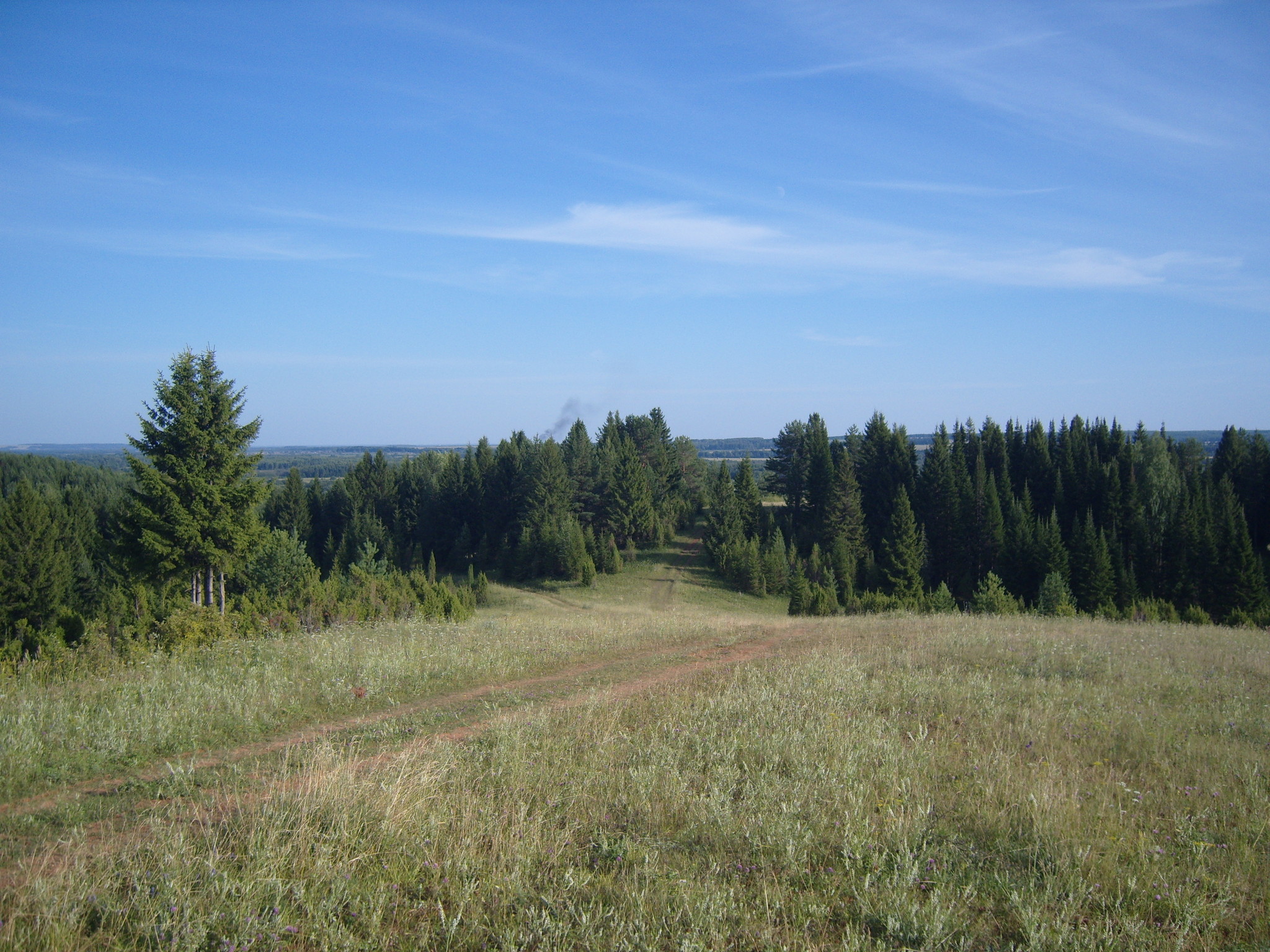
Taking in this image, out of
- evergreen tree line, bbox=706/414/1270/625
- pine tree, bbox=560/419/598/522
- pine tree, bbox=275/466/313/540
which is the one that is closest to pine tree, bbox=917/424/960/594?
evergreen tree line, bbox=706/414/1270/625

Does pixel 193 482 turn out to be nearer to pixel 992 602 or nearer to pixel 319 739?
pixel 319 739

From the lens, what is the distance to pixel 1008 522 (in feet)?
211

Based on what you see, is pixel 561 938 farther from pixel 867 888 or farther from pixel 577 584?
pixel 577 584

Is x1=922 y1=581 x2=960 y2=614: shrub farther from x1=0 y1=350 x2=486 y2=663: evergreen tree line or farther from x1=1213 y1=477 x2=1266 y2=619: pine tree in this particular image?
x1=1213 y1=477 x2=1266 y2=619: pine tree

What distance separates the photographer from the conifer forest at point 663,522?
2533 centimetres

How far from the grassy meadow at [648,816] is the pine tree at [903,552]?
4905cm

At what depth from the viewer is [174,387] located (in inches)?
978

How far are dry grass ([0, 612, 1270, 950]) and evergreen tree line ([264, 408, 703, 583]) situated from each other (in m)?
52.5

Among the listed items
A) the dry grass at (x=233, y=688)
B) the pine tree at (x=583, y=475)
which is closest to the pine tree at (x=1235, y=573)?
the pine tree at (x=583, y=475)

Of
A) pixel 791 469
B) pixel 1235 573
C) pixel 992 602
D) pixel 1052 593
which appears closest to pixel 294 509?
pixel 791 469

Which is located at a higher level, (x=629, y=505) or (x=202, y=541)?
(x=202, y=541)

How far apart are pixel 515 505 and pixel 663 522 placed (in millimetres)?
15597

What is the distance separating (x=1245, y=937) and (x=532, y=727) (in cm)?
584

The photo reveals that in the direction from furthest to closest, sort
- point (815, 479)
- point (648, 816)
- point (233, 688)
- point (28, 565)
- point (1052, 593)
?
point (815, 479)
point (1052, 593)
point (28, 565)
point (233, 688)
point (648, 816)
